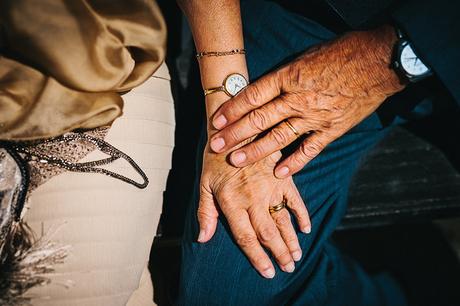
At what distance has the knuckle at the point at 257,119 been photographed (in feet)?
3.16

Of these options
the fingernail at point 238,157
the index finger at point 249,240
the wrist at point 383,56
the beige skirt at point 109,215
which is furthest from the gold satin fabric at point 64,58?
the wrist at point 383,56

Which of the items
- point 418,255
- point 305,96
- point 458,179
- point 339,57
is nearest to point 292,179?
point 305,96

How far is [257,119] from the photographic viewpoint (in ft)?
3.16

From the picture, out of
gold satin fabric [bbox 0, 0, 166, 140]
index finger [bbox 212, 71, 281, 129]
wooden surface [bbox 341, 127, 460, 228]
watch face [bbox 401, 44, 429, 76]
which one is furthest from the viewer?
wooden surface [bbox 341, 127, 460, 228]

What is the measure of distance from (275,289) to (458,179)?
1150mm

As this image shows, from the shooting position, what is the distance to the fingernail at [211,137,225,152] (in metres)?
0.99

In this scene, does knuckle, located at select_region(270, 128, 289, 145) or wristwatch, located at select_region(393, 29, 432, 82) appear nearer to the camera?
wristwatch, located at select_region(393, 29, 432, 82)

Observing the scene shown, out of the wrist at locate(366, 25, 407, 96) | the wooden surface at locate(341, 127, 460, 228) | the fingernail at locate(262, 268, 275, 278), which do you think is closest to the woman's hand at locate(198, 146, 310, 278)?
the fingernail at locate(262, 268, 275, 278)

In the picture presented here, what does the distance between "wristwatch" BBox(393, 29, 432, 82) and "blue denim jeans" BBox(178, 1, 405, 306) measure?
28cm

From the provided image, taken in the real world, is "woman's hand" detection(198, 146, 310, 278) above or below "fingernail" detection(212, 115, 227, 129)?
below

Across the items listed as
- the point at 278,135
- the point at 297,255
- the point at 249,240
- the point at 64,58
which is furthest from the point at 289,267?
the point at 64,58

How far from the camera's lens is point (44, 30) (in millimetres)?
750

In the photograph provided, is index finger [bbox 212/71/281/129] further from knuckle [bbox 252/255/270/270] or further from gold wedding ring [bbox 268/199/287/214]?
knuckle [bbox 252/255/270/270]

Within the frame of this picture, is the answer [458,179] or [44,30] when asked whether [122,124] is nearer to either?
[44,30]
